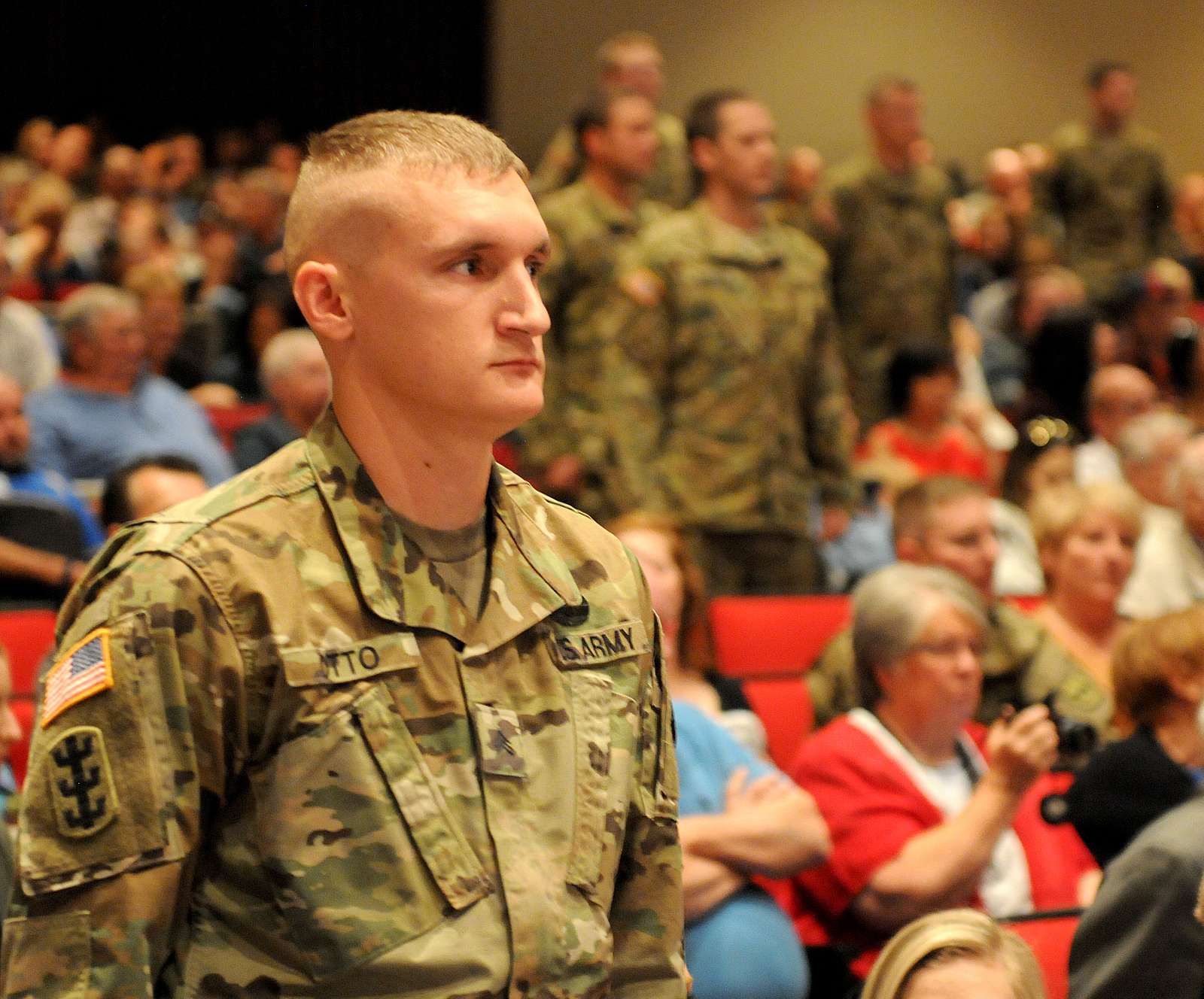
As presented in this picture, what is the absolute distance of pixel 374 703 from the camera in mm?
992

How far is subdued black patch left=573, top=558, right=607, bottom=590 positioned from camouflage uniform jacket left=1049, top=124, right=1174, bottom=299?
6.22 metres

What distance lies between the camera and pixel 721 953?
2.08 meters

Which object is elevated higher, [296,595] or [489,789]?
[296,595]

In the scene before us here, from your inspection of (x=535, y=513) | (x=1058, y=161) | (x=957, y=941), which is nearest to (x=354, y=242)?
(x=535, y=513)

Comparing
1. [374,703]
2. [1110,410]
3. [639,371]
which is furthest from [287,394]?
[374,703]

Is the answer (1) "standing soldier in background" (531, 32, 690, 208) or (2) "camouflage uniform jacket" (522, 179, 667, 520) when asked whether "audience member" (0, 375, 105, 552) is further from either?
(1) "standing soldier in background" (531, 32, 690, 208)

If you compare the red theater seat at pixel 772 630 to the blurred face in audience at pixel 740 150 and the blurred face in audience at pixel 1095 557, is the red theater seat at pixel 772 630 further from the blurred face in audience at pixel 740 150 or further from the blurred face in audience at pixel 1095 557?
the blurred face in audience at pixel 740 150

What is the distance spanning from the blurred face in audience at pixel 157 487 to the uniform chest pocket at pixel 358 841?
2139 millimetres

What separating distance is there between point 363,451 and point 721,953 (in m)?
1.21

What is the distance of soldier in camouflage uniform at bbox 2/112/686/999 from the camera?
0.95 meters

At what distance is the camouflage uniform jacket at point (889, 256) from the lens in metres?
5.59

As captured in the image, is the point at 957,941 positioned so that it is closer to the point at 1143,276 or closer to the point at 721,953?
the point at 721,953

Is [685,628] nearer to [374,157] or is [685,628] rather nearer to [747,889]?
[747,889]

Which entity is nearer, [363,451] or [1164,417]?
[363,451]
